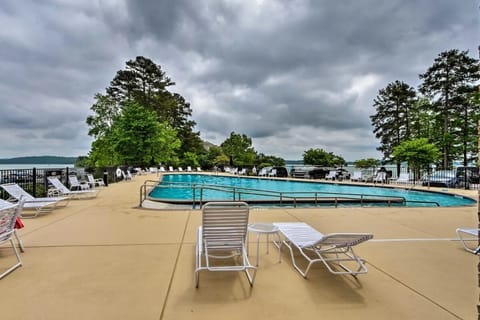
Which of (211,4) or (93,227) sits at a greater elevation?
(211,4)

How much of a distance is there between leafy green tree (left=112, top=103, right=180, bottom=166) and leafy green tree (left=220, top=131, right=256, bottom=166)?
1012 centimetres

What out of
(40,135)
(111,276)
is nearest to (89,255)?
(111,276)

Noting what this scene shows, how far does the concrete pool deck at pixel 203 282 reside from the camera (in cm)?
225

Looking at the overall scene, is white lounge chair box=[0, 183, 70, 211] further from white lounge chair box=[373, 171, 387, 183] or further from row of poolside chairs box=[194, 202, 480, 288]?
white lounge chair box=[373, 171, 387, 183]

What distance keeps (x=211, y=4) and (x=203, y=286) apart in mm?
10283

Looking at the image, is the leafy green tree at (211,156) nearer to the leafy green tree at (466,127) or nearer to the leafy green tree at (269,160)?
the leafy green tree at (269,160)

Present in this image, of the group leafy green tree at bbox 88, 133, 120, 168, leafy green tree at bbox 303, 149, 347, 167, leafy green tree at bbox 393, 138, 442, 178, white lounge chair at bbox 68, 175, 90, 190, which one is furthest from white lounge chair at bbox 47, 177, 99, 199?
leafy green tree at bbox 303, 149, 347, 167

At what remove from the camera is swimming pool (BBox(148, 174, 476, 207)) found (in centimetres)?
816

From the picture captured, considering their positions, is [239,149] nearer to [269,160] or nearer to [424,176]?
[269,160]

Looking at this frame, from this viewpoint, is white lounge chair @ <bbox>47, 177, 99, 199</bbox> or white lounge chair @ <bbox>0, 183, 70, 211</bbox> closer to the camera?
white lounge chair @ <bbox>0, 183, 70, 211</bbox>

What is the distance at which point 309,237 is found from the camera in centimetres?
348

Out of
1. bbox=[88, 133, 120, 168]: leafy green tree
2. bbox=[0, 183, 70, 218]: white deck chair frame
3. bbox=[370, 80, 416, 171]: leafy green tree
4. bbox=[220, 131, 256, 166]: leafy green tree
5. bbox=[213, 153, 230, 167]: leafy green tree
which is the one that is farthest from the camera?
bbox=[220, 131, 256, 166]: leafy green tree

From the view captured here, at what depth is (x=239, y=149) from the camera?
34.7 metres

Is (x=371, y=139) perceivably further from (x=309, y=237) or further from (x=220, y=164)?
(x=309, y=237)
